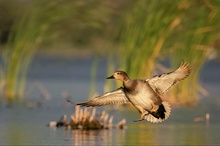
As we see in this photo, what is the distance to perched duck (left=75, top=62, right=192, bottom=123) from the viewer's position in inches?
378

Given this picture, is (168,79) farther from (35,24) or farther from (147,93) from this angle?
(35,24)

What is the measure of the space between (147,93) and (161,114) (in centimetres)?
50

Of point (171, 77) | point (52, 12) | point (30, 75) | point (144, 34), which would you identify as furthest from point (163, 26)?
point (30, 75)

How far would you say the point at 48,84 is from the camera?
2272 cm

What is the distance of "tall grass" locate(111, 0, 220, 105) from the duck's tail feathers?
4686 mm

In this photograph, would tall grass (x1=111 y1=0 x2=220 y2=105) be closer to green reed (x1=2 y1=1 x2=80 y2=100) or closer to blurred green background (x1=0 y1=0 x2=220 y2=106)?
blurred green background (x1=0 y1=0 x2=220 y2=106)

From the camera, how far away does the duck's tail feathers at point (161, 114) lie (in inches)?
395

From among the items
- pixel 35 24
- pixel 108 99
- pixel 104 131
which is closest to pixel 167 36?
pixel 35 24

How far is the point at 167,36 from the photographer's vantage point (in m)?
15.7

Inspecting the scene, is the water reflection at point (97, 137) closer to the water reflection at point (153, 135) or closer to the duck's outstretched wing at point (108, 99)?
the water reflection at point (153, 135)

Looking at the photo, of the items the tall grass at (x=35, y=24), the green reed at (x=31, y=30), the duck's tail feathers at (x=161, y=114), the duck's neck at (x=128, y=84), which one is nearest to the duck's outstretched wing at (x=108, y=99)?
the duck's tail feathers at (x=161, y=114)

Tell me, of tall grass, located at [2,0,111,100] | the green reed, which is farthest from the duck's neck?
the green reed

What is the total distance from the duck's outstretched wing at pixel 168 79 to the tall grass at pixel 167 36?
4830 mm

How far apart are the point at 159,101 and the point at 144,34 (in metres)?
5.22
